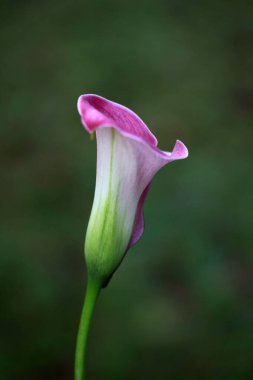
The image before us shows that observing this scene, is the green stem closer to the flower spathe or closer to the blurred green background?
the flower spathe

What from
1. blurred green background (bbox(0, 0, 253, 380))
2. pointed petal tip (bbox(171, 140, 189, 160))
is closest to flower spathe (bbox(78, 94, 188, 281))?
pointed petal tip (bbox(171, 140, 189, 160))

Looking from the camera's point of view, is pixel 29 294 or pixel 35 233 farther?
pixel 35 233

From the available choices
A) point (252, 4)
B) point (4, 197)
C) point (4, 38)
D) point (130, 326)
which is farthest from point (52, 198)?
point (252, 4)

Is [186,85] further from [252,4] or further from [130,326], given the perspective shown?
[130,326]

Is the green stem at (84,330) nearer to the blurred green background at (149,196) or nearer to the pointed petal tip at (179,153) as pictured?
the pointed petal tip at (179,153)

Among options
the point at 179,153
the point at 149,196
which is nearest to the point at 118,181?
the point at 179,153

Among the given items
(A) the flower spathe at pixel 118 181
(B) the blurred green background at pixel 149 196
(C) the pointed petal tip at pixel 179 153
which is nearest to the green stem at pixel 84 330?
(A) the flower spathe at pixel 118 181
